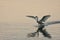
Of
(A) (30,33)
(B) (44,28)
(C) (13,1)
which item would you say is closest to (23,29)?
(A) (30,33)

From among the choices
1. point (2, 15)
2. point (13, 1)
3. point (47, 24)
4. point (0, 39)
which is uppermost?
point (13, 1)

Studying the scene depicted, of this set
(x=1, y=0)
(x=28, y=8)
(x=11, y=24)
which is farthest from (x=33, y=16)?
(x=1, y=0)

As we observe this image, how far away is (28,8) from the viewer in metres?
1.53

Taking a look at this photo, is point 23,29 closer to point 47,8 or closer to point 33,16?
point 33,16

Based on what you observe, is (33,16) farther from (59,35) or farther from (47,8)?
(59,35)

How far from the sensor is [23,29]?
58.5 inches

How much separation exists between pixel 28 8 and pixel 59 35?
1.38 feet

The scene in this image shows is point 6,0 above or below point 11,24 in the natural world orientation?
above

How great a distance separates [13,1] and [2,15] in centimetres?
19

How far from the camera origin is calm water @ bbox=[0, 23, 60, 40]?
147cm

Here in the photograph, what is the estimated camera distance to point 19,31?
149 cm

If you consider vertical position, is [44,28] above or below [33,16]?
below

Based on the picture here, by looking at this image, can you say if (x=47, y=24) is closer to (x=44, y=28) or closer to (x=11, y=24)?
(x=44, y=28)

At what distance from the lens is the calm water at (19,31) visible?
58.0 inches
